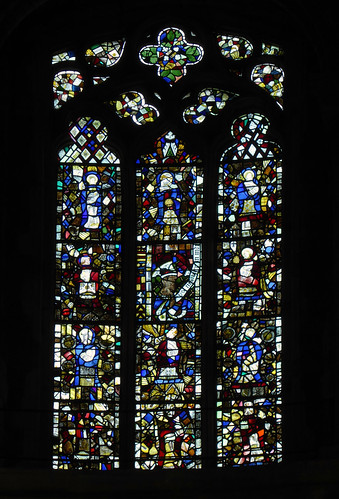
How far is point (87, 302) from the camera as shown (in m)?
14.6

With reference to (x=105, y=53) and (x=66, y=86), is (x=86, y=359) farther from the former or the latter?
(x=105, y=53)

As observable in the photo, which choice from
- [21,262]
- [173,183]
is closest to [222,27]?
[173,183]

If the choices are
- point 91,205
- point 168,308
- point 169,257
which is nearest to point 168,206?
point 169,257

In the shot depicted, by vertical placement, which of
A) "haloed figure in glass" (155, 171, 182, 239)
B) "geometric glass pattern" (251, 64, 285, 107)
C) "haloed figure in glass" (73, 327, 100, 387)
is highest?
"geometric glass pattern" (251, 64, 285, 107)

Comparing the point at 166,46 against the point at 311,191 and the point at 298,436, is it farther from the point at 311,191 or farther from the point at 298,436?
the point at 298,436

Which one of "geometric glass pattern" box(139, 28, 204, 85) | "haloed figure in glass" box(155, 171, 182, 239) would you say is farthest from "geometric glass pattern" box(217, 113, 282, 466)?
"geometric glass pattern" box(139, 28, 204, 85)

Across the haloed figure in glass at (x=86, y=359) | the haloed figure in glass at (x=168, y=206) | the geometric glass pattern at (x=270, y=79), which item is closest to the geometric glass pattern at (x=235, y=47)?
the geometric glass pattern at (x=270, y=79)

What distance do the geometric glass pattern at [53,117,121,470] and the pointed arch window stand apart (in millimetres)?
11

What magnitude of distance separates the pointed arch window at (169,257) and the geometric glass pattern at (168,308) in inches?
0.4

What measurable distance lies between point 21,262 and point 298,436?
2479mm

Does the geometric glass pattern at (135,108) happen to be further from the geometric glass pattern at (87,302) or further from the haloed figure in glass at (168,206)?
the haloed figure in glass at (168,206)

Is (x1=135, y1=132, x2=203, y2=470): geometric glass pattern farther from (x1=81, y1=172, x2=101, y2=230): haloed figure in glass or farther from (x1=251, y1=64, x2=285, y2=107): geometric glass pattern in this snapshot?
(x1=251, y1=64, x2=285, y2=107): geometric glass pattern

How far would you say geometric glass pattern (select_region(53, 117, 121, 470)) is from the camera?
46.8 ft

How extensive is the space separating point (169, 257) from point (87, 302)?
727mm
